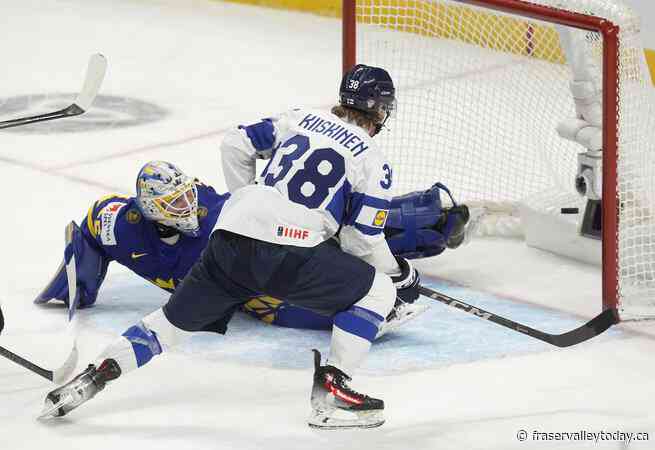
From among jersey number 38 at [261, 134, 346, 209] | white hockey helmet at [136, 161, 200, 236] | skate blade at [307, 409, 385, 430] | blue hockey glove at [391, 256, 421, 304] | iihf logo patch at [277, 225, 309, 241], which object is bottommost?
skate blade at [307, 409, 385, 430]

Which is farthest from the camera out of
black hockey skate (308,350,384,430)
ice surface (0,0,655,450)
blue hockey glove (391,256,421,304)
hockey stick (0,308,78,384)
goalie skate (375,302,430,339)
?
goalie skate (375,302,430,339)

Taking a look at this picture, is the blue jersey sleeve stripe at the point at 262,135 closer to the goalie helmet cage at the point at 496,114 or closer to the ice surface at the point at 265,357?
the ice surface at the point at 265,357

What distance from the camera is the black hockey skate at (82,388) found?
326cm

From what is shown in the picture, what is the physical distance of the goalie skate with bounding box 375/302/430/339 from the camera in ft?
12.8

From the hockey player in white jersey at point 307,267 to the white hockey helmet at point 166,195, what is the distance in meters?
0.54

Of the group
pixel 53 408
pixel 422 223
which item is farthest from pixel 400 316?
pixel 53 408

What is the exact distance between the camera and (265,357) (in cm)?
379

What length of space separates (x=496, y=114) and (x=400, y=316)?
1659mm

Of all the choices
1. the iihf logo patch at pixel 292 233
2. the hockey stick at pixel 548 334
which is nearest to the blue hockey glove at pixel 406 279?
the hockey stick at pixel 548 334

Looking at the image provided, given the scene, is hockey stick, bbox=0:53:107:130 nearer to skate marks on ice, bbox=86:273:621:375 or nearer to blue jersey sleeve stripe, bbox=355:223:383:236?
skate marks on ice, bbox=86:273:621:375

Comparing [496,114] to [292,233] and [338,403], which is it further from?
[338,403]

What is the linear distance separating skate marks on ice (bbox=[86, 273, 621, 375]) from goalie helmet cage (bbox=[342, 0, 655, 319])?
305 millimetres

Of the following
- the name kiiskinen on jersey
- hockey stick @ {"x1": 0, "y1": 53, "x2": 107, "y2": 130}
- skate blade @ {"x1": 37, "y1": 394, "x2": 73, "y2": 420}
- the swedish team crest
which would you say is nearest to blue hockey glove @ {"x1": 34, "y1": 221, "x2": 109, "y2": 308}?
the swedish team crest

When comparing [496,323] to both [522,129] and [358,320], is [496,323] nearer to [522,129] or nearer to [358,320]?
[358,320]
